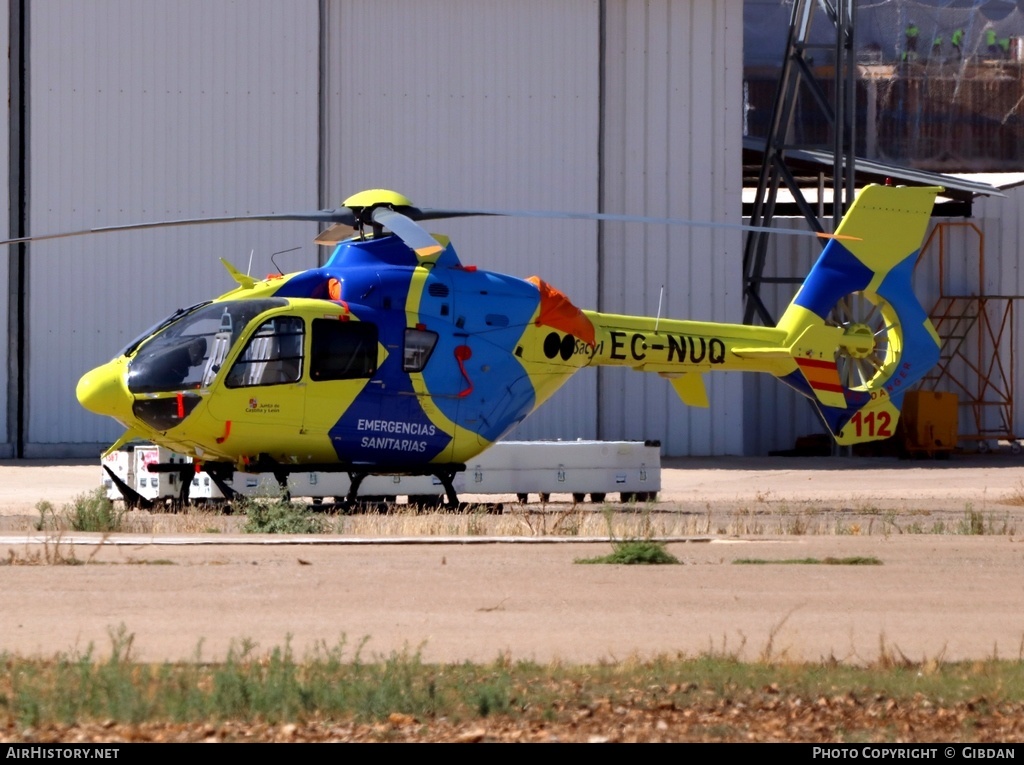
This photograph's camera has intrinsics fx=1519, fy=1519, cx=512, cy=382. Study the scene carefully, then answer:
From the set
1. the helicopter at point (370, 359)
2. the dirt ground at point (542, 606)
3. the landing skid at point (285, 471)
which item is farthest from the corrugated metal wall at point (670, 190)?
the dirt ground at point (542, 606)

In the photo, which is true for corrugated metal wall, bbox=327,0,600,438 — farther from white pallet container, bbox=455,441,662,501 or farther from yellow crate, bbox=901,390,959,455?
white pallet container, bbox=455,441,662,501

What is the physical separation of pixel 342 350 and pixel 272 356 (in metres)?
0.85

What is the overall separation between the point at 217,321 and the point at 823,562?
816 centimetres

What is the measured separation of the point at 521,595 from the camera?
11039mm

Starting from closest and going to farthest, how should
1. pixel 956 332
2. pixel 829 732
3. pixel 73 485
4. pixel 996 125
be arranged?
1. pixel 829 732
2. pixel 73 485
3. pixel 956 332
4. pixel 996 125

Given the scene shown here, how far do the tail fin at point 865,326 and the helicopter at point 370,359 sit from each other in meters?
1.28

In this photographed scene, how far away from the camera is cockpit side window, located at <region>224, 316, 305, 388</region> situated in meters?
17.9

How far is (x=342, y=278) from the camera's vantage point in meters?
18.7

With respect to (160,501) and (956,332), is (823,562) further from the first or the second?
(956,332)

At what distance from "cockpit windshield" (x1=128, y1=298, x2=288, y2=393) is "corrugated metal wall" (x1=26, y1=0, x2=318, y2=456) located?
13309 mm

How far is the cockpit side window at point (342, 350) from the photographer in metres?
18.2

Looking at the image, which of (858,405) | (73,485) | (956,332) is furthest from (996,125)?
(73,485)

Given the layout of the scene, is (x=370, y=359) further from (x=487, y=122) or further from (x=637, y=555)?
(x=487, y=122)

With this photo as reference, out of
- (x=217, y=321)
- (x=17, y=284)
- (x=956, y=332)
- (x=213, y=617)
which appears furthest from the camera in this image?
(x=956, y=332)
